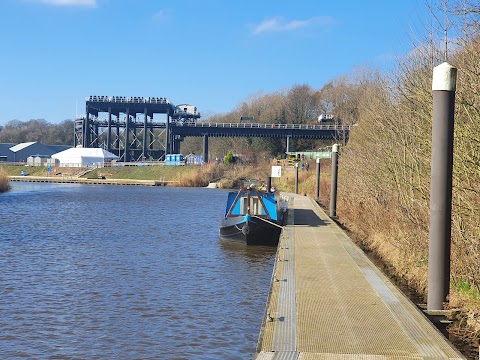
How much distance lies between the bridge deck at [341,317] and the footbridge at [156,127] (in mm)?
89684

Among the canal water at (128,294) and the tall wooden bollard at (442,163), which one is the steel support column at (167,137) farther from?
the tall wooden bollard at (442,163)

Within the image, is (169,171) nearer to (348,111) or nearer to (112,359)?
(348,111)

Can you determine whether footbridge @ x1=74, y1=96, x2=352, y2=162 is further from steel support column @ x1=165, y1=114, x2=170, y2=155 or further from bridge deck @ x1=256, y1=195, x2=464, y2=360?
bridge deck @ x1=256, y1=195, x2=464, y2=360

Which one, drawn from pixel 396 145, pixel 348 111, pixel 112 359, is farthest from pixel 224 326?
pixel 348 111

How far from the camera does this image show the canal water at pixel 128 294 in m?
11.2

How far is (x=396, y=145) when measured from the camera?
1892cm

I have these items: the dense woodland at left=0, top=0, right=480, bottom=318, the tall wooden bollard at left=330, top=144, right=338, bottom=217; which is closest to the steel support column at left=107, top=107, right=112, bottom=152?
the dense woodland at left=0, top=0, right=480, bottom=318

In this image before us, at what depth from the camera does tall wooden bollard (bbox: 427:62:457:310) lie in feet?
31.8

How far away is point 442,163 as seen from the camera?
971cm

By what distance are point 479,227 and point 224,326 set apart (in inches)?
200

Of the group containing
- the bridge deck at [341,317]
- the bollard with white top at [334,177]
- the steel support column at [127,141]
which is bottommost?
the bridge deck at [341,317]

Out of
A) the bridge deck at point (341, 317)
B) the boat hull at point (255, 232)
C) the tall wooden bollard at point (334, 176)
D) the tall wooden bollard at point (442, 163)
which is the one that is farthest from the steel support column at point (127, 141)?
the tall wooden bollard at point (442, 163)

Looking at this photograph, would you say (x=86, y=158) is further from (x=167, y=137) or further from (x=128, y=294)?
(x=128, y=294)

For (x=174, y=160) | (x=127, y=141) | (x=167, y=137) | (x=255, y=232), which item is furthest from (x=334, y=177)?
(x=127, y=141)
